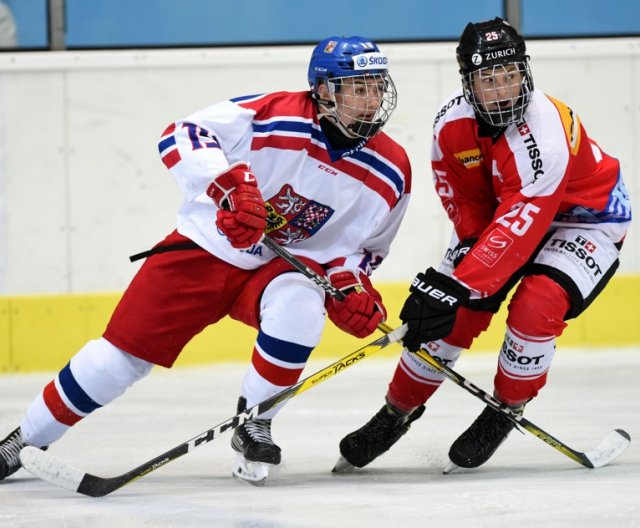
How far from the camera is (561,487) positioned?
7.15ft

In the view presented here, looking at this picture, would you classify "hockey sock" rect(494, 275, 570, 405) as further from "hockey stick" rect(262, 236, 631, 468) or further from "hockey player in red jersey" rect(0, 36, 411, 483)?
"hockey player in red jersey" rect(0, 36, 411, 483)

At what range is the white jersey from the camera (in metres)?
2.47

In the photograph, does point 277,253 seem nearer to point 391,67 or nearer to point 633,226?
point 391,67

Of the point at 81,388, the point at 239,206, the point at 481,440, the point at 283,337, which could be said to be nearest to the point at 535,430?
the point at 481,440

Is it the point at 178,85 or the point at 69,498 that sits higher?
the point at 178,85

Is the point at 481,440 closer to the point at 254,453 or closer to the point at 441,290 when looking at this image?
the point at 441,290

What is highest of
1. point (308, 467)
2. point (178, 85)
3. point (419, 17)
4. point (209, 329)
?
point (419, 17)

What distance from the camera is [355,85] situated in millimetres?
2451

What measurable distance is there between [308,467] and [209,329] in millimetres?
1712

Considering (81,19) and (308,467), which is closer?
(308,467)

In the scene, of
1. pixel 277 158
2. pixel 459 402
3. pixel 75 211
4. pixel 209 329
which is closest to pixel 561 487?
pixel 277 158

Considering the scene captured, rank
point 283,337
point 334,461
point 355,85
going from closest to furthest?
1. point 283,337
2. point 355,85
3. point 334,461

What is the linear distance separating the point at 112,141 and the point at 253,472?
7.51ft

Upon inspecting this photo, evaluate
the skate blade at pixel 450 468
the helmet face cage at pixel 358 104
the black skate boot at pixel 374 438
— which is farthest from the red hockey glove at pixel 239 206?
the skate blade at pixel 450 468
